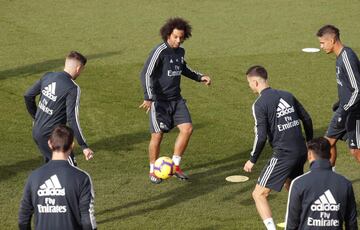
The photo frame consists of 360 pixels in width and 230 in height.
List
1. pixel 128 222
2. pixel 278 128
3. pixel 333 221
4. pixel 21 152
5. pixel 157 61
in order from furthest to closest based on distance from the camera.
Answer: pixel 21 152
pixel 157 61
pixel 128 222
pixel 278 128
pixel 333 221

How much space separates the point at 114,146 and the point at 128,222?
12.5 ft

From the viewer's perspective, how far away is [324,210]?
28.2 feet

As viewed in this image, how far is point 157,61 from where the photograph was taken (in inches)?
545

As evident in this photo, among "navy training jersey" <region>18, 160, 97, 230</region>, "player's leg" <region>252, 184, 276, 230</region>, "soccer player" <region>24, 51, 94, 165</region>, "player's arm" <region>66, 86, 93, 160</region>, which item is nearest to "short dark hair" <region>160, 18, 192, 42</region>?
"soccer player" <region>24, 51, 94, 165</region>

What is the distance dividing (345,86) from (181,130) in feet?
9.54

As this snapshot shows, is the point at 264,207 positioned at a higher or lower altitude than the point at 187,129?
lower

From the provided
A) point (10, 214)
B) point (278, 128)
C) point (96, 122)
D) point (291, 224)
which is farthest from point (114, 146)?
point (291, 224)

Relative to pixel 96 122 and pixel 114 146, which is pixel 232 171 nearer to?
pixel 114 146

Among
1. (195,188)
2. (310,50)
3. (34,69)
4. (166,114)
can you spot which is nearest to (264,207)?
(195,188)

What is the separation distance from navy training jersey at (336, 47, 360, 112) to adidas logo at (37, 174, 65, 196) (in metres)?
6.07

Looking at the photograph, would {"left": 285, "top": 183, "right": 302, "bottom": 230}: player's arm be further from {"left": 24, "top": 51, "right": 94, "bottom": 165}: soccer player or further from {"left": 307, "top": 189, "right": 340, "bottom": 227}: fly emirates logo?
{"left": 24, "top": 51, "right": 94, "bottom": 165}: soccer player

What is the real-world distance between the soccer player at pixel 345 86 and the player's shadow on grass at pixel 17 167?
528 cm

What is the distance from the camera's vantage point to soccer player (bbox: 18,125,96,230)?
8.27 meters

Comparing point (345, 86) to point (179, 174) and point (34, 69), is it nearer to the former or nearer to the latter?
point (179, 174)
